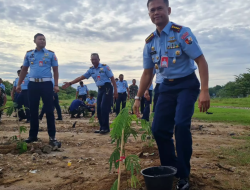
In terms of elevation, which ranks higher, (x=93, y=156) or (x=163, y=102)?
(x=163, y=102)

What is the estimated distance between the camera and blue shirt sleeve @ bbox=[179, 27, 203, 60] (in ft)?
8.72

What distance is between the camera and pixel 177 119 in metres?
2.61

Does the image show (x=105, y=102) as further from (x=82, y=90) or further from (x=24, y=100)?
(x=82, y=90)

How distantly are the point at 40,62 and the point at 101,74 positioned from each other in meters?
2.02

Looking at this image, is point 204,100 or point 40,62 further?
point 40,62

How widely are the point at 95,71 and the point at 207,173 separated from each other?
4354 mm

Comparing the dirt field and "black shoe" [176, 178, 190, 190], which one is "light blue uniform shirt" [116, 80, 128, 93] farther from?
"black shoe" [176, 178, 190, 190]

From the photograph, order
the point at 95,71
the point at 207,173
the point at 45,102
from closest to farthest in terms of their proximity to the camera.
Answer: the point at 207,173
the point at 45,102
the point at 95,71

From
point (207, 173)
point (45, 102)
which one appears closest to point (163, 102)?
point (207, 173)

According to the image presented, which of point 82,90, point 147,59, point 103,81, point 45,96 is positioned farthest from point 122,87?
point 147,59

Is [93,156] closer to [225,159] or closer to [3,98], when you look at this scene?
[225,159]

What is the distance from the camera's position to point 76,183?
2.97 m

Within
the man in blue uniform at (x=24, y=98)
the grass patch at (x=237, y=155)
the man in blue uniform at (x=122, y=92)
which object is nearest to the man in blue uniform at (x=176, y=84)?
the grass patch at (x=237, y=155)

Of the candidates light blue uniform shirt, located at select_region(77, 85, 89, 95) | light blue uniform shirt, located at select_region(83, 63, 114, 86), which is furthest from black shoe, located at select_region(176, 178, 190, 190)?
light blue uniform shirt, located at select_region(77, 85, 89, 95)
